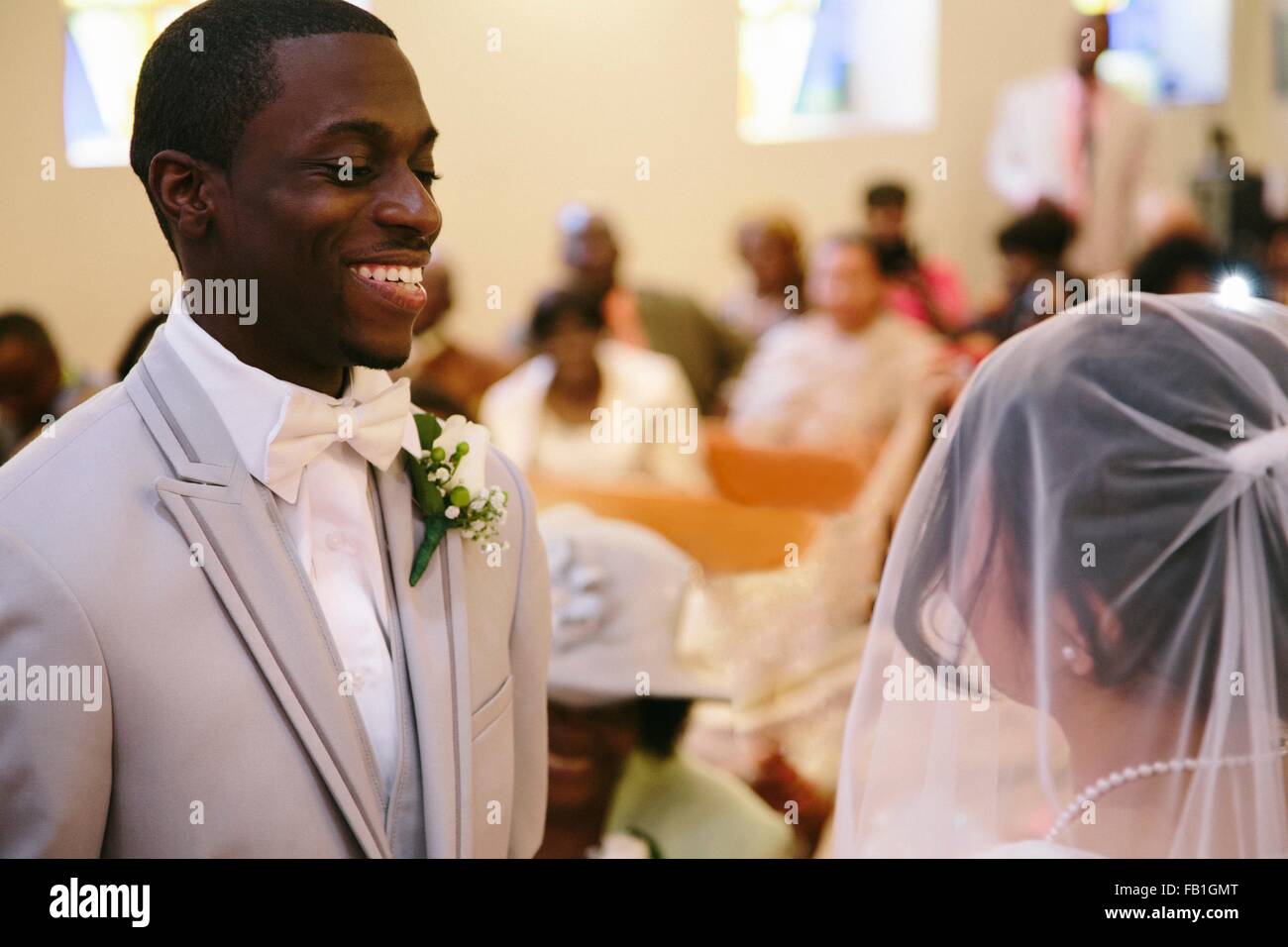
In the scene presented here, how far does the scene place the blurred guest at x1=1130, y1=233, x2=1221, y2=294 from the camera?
302 cm

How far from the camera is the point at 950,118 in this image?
6.35 metres

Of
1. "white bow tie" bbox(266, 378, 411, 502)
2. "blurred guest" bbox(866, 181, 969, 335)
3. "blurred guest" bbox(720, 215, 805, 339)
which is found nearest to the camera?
"white bow tie" bbox(266, 378, 411, 502)

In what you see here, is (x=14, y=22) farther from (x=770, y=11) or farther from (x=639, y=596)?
(x=770, y=11)

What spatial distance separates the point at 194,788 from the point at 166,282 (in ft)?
5.81

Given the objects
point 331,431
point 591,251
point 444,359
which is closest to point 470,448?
point 331,431

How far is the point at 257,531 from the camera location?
1186 mm

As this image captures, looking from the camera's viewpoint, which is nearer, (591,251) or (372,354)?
(372,354)

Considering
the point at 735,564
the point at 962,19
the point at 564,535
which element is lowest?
the point at 735,564

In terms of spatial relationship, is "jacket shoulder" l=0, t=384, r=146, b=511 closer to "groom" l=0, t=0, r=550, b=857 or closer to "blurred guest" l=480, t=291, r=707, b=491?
"groom" l=0, t=0, r=550, b=857

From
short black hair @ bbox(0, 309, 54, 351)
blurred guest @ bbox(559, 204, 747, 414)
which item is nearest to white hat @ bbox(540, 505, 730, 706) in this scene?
short black hair @ bbox(0, 309, 54, 351)

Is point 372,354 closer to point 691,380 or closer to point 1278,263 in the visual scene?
point 691,380

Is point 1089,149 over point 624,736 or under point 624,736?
over

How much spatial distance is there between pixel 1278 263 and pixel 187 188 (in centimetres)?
402
